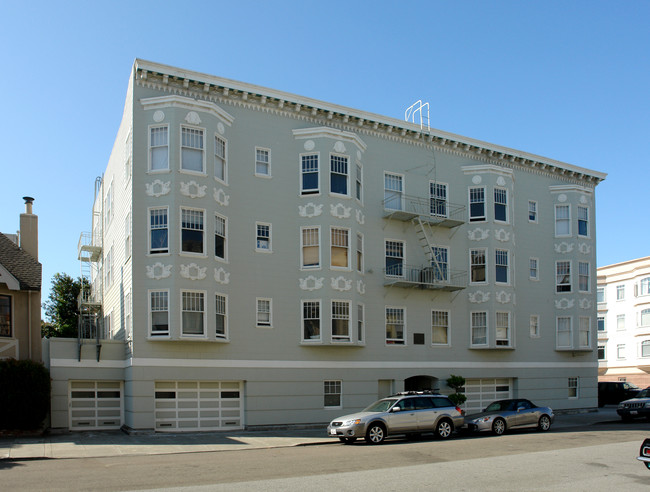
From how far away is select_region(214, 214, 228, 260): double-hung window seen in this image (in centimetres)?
2520

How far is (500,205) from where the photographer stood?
33.1 meters

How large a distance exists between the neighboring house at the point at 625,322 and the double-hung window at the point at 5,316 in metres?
48.5

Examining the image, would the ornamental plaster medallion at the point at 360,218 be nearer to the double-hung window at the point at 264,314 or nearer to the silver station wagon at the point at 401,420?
the double-hung window at the point at 264,314

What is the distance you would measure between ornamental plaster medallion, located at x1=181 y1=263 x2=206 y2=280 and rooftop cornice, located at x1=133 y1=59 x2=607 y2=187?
6889 millimetres

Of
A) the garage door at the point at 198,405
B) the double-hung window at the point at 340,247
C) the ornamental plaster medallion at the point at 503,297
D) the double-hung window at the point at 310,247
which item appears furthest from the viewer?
the ornamental plaster medallion at the point at 503,297

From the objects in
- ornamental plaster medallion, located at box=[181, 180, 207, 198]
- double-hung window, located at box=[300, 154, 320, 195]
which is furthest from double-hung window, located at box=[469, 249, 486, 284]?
ornamental plaster medallion, located at box=[181, 180, 207, 198]

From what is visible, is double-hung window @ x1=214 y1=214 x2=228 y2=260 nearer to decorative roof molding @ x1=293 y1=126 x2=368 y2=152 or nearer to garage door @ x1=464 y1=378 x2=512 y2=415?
decorative roof molding @ x1=293 y1=126 x2=368 y2=152

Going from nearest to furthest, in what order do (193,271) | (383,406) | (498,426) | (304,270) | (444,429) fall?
(383,406)
(444,429)
(498,426)
(193,271)
(304,270)

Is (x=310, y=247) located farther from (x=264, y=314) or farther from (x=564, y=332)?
(x=564, y=332)

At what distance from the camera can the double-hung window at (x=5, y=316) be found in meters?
24.8

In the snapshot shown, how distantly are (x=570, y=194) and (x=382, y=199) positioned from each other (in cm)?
1222

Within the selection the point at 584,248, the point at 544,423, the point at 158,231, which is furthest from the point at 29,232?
the point at 584,248

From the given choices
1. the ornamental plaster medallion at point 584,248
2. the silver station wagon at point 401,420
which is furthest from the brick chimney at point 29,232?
the ornamental plaster medallion at point 584,248

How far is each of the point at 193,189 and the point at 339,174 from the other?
6542 mm
